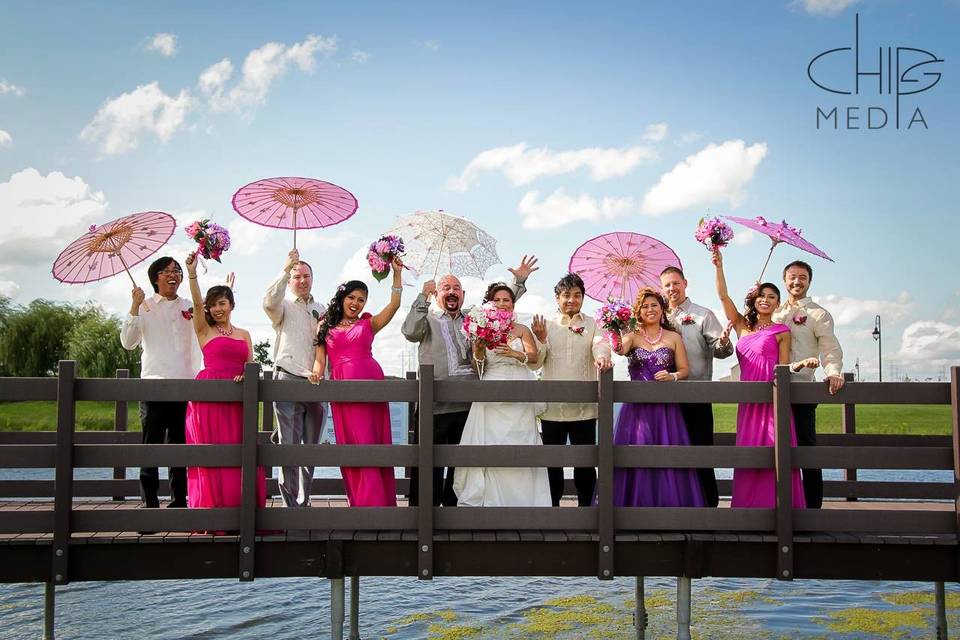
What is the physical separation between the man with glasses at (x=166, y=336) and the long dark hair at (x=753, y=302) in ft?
14.2

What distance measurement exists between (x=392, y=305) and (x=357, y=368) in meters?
0.53

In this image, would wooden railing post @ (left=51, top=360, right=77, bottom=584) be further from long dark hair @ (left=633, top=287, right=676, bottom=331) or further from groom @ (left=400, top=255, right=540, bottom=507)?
long dark hair @ (left=633, top=287, right=676, bottom=331)

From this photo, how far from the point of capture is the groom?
6.58 metres

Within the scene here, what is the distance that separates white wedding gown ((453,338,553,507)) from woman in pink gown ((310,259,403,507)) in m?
0.58

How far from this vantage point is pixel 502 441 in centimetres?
648

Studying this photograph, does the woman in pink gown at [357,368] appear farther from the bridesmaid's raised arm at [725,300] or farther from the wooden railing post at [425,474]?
the bridesmaid's raised arm at [725,300]

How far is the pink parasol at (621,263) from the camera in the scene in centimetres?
744

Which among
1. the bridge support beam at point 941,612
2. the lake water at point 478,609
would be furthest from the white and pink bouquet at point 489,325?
the bridge support beam at point 941,612

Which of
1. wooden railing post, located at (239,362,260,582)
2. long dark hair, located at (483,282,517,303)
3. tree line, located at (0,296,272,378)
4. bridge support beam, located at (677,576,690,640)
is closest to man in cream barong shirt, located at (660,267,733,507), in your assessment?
bridge support beam, located at (677,576,690,640)

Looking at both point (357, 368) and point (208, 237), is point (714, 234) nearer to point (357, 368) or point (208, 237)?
point (357, 368)

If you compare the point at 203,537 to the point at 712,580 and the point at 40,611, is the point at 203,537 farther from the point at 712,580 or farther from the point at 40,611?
the point at 712,580

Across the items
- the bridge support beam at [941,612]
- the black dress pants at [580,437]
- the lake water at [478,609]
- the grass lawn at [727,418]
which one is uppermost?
the black dress pants at [580,437]

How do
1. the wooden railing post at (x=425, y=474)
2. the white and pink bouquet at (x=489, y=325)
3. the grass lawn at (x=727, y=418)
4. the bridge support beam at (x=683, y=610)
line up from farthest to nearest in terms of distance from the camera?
the grass lawn at (x=727, y=418), the bridge support beam at (x=683, y=610), the white and pink bouquet at (x=489, y=325), the wooden railing post at (x=425, y=474)

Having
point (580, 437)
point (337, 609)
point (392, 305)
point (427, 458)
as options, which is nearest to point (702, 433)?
point (580, 437)
